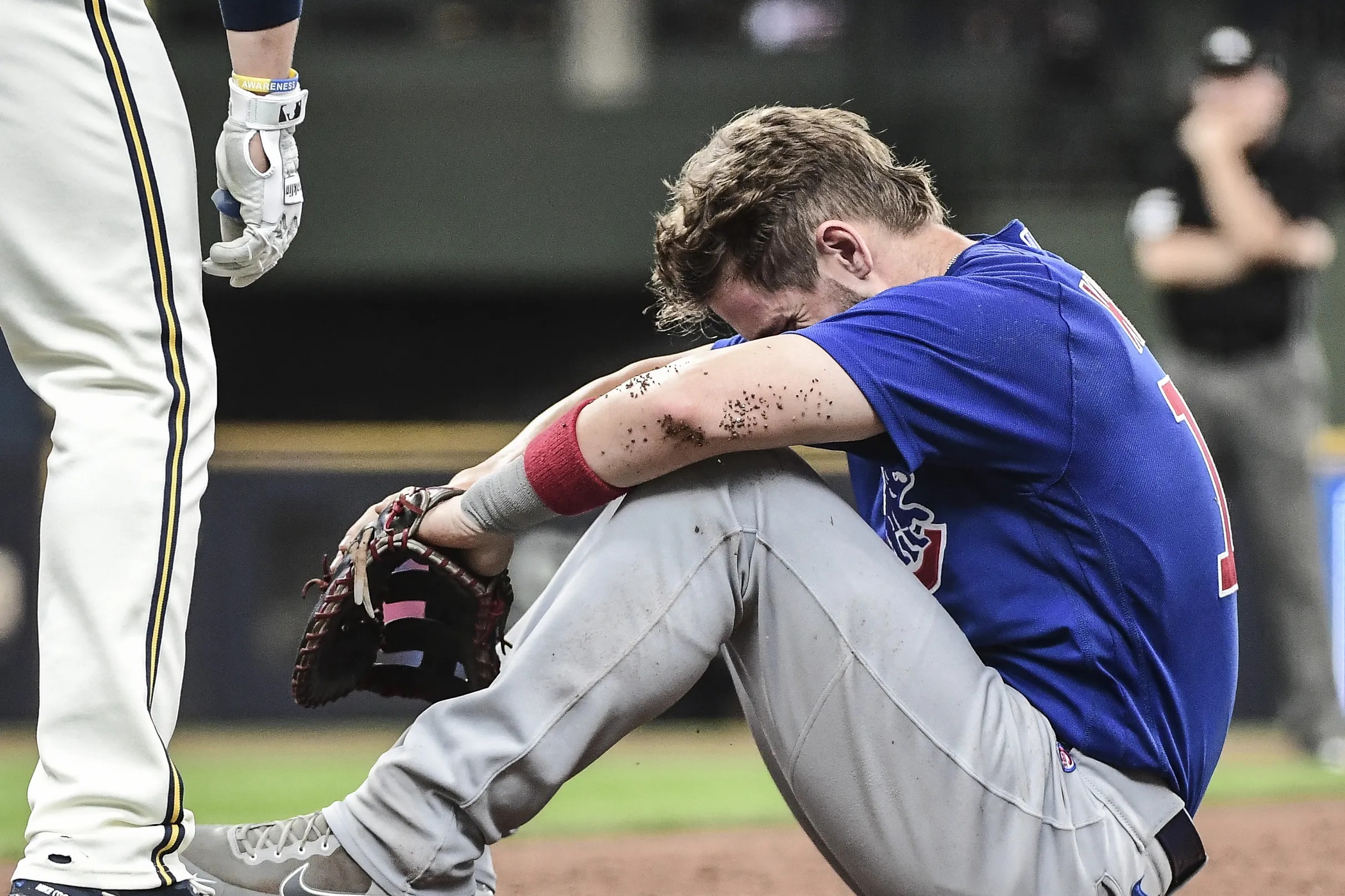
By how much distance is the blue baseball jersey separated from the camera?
1979 mm

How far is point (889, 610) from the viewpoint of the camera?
77.4 inches

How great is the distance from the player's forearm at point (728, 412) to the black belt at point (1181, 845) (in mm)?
655

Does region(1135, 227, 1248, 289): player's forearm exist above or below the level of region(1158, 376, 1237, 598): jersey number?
below

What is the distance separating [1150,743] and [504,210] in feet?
27.1

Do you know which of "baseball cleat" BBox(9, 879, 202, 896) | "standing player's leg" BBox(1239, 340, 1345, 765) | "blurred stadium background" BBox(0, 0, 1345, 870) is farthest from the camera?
"blurred stadium background" BBox(0, 0, 1345, 870)

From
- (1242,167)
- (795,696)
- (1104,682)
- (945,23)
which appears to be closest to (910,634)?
(795,696)

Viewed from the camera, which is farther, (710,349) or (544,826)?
(544,826)

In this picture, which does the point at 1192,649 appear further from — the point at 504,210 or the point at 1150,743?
the point at 504,210

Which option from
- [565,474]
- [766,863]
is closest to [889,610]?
[565,474]

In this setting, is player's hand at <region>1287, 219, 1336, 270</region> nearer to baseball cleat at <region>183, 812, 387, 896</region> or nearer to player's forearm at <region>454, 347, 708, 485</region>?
player's forearm at <region>454, 347, 708, 485</region>

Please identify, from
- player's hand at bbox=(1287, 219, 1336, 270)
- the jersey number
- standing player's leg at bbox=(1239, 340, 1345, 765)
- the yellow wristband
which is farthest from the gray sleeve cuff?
player's hand at bbox=(1287, 219, 1336, 270)

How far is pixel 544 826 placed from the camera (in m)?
4.30

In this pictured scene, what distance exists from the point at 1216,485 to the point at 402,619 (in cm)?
114

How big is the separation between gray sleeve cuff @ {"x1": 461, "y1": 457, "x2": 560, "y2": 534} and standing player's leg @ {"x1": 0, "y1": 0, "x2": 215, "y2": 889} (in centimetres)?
36
